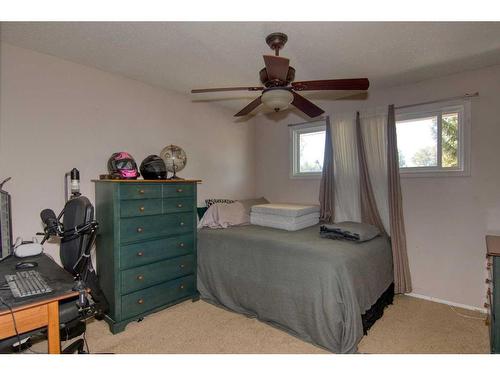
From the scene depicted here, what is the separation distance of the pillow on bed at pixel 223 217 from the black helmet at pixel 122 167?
98 centimetres

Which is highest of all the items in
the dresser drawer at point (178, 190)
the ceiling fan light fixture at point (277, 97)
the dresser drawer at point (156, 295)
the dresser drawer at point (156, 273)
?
the ceiling fan light fixture at point (277, 97)

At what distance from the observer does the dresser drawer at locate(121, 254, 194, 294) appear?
2264 mm

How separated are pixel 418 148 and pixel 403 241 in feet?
3.38

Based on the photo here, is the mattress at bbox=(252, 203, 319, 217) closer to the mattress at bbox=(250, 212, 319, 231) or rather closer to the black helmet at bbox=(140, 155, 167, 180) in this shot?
the mattress at bbox=(250, 212, 319, 231)

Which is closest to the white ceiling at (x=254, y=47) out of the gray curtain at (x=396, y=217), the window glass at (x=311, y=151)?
the gray curtain at (x=396, y=217)

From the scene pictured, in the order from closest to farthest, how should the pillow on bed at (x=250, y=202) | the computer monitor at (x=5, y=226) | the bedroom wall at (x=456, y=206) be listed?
Answer: the computer monitor at (x=5, y=226) < the bedroom wall at (x=456, y=206) < the pillow on bed at (x=250, y=202)

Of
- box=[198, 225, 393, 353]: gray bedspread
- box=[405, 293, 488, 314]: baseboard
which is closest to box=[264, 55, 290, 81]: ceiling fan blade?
box=[198, 225, 393, 353]: gray bedspread

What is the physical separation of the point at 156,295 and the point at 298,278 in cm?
135

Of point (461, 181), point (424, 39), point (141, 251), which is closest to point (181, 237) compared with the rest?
point (141, 251)

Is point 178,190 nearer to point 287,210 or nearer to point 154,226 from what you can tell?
point 154,226

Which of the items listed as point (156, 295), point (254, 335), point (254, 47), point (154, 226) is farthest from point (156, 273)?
point (254, 47)

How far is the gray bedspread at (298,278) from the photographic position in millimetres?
1904

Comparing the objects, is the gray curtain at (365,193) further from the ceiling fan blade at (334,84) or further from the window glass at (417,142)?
the ceiling fan blade at (334,84)

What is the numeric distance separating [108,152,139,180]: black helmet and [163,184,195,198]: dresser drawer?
1.01ft
